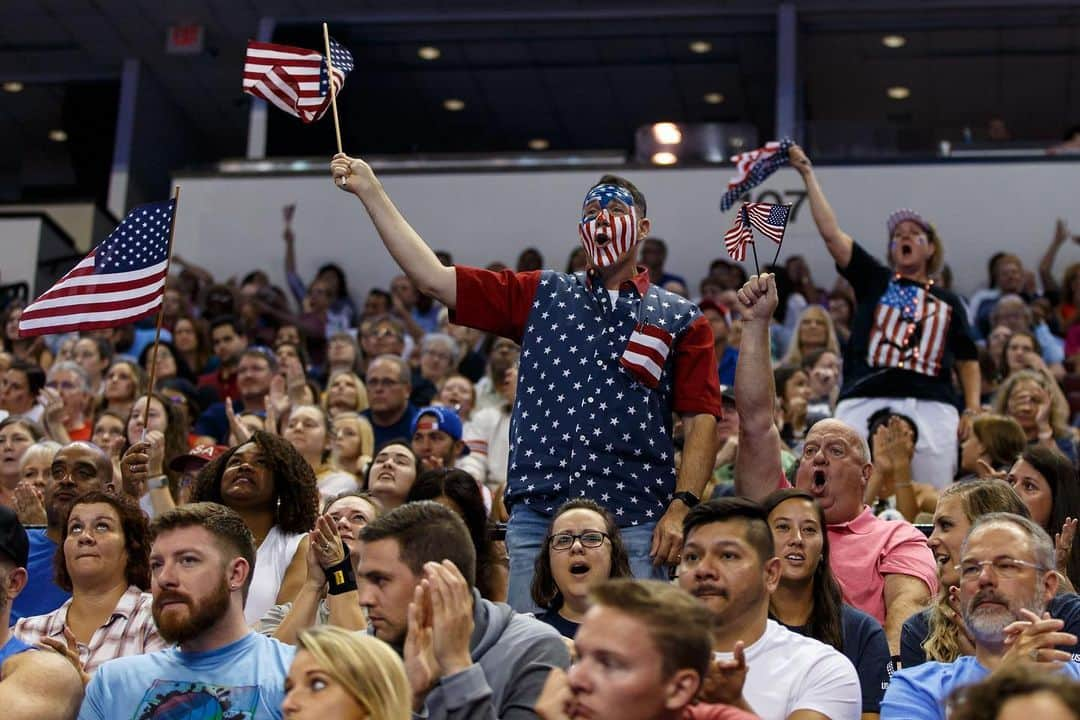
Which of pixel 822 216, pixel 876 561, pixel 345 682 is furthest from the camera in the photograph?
pixel 822 216

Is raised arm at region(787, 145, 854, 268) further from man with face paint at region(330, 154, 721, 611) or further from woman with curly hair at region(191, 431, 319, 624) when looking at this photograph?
woman with curly hair at region(191, 431, 319, 624)

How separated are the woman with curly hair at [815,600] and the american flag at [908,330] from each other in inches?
126

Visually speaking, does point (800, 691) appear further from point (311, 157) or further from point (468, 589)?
point (311, 157)

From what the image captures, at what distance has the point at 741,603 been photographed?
491 cm

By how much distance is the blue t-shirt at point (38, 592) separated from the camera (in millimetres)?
6879

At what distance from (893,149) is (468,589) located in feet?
42.2

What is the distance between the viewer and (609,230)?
19.3 ft

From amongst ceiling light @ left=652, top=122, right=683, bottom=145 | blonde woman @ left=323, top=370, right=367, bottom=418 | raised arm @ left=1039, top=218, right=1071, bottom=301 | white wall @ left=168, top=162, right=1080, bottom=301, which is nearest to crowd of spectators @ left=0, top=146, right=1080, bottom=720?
blonde woman @ left=323, top=370, right=367, bottom=418

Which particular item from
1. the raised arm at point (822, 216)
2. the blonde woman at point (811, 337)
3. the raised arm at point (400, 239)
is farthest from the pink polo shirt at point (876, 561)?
the blonde woman at point (811, 337)

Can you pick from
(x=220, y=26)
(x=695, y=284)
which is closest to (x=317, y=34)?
(x=220, y=26)

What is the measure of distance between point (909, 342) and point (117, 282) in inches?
157

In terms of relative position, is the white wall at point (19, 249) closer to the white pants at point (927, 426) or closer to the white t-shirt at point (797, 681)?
the white pants at point (927, 426)

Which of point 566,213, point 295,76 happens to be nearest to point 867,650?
point 295,76

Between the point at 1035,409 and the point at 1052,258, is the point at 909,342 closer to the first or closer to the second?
the point at 1035,409
